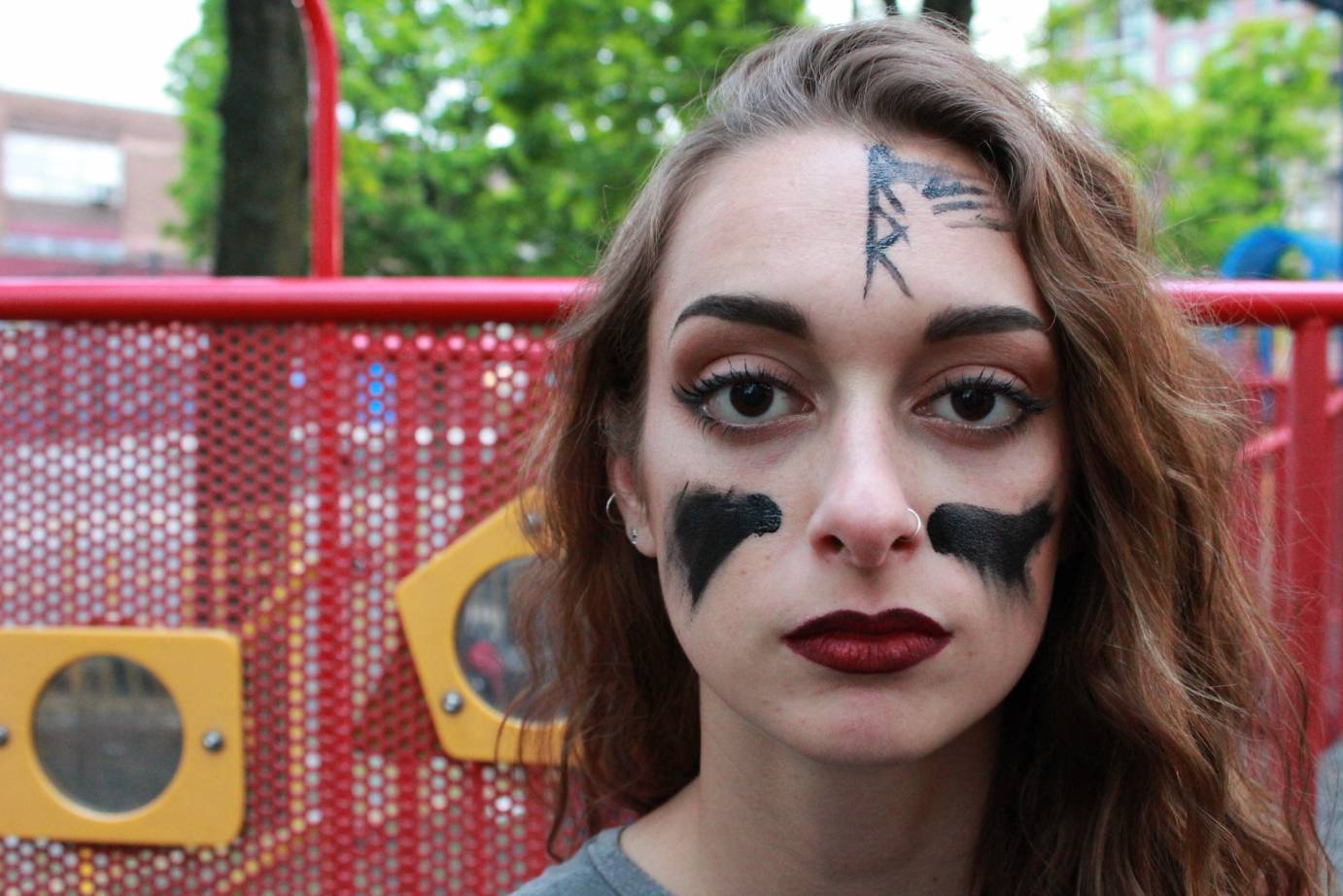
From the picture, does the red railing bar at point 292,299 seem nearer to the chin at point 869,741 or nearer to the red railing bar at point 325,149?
the red railing bar at point 325,149

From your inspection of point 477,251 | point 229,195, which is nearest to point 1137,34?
point 477,251

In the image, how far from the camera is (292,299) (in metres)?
2.09

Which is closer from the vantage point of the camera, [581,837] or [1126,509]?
[1126,509]

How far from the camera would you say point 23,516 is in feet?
7.04

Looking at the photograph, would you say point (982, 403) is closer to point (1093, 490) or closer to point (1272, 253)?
point (1093, 490)

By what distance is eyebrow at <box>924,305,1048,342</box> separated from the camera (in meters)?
1.43

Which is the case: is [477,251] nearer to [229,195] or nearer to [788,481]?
[229,195]

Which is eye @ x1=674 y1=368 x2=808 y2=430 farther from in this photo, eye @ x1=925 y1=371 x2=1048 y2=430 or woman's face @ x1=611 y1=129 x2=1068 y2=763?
eye @ x1=925 y1=371 x2=1048 y2=430

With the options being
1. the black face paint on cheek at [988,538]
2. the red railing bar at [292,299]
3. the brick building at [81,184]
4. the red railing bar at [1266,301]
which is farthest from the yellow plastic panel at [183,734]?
the brick building at [81,184]

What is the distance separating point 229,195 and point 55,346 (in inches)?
99.2

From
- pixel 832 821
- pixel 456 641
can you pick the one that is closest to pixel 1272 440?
pixel 832 821

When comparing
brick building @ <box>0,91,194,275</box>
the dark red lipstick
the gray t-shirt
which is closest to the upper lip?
the dark red lipstick

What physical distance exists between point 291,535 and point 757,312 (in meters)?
1.06

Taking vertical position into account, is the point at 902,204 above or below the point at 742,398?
above
